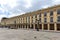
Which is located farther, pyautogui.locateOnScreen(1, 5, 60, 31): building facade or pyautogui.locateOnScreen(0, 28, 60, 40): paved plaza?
pyautogui.locateOnScreen(1, 5, 60, 31): building facade

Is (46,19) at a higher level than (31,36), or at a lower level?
higher

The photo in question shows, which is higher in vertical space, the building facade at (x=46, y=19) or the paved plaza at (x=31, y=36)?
the building facade at (x=46, y=19)

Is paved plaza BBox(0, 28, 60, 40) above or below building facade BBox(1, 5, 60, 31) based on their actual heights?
below

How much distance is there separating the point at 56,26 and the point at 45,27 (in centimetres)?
812

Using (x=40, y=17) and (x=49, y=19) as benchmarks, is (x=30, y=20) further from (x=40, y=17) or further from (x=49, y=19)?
(x=49, y=19)

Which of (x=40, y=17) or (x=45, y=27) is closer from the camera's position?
(x=45, y=27)

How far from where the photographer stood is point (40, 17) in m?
74.2

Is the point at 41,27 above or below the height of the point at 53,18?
below

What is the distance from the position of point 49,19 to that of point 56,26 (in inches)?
231

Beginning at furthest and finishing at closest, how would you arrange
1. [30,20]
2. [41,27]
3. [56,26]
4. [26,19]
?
[26,19]
[30,20]
[41,27]
[56,26]

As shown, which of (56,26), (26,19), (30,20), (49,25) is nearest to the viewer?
(56,26)

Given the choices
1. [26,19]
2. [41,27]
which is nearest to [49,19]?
[41,27]

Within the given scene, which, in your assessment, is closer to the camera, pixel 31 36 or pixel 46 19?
pixel 31 36

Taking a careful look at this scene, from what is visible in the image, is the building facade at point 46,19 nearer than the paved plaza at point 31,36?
No
